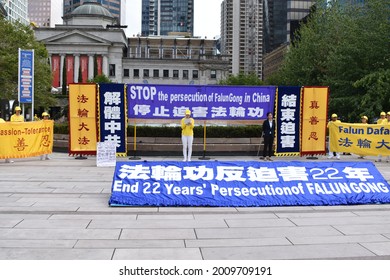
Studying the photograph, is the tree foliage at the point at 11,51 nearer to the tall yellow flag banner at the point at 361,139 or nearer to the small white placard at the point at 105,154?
the small white placard at the point at 105,154

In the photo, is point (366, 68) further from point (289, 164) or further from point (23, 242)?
point (23, 242)

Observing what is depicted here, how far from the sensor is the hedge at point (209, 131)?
61.4 ft

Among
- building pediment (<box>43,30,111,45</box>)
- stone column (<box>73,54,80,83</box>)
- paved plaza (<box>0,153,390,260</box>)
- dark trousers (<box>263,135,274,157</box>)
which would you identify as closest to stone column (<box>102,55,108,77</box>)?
building pediment (<box>43,30,111,45</box>)

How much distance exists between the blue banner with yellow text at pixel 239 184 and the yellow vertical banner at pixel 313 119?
8476 mm

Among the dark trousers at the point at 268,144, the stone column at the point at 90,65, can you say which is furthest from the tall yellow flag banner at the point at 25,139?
the stone column at the point at 90,65

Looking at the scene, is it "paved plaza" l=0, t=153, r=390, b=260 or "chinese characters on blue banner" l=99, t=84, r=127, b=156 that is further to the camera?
"chinese characters on blue banner" l=99, t=84, r=127, b=156

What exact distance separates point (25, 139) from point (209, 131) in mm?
7328

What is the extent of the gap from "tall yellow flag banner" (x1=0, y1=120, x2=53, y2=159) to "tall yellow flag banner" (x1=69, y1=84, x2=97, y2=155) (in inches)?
48.0

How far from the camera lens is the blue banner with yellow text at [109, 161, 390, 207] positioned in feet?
29.4

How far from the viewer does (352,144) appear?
1789 centimetres

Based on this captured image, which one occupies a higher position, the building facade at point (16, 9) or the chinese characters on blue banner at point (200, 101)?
the building facade at point (16, 9)

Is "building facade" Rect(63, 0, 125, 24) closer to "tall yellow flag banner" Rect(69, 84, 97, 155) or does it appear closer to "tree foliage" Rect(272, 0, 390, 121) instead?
"tree foliage" Rect(272, 0, 390, 121)

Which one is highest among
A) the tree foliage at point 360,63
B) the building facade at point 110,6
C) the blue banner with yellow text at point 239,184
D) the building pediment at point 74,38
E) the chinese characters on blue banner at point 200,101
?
the building facade at point 110,6

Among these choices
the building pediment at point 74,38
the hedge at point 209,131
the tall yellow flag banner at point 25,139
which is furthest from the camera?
the building pediment at point 74,38
